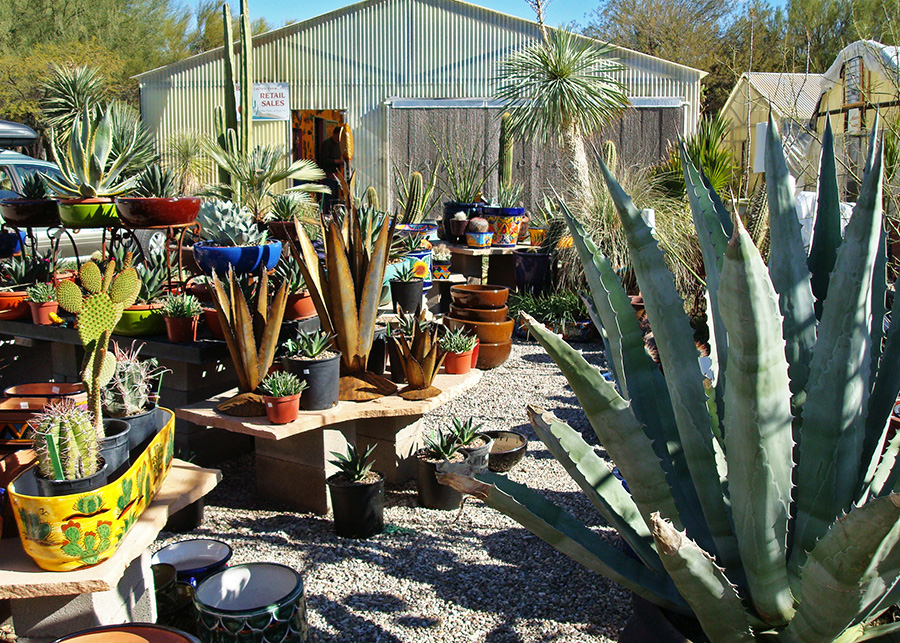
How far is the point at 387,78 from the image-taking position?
15805 mm

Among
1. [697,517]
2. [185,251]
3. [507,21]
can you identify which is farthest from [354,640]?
[507,21]

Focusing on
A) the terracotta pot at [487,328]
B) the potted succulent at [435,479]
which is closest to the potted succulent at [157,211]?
the potted succulent at [435,479]

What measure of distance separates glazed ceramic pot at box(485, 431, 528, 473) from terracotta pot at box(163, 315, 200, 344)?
1595 millimetres

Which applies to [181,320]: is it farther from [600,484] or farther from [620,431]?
[620,431]

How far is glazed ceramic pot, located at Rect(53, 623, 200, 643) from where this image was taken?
175 centimetres

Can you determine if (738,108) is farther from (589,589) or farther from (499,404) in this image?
(589,589)

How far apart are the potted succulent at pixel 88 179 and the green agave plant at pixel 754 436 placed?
103 inches

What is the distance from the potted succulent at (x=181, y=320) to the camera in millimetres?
3545

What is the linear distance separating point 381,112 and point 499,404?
1189 cm

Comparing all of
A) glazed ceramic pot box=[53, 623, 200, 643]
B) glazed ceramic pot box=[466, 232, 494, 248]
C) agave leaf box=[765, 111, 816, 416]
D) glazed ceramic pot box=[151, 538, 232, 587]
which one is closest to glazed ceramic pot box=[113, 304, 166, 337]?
glazed ceramic pot box=[151, 538, 232, 587]

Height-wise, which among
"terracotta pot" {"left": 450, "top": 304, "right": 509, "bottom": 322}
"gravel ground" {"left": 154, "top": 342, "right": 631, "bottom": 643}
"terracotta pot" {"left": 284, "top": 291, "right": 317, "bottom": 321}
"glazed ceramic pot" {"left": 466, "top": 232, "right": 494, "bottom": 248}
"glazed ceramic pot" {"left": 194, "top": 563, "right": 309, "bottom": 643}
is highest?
"glazed ceramic pot" {"left": 466, "top": 232, "right": 494, "bottom": 248}

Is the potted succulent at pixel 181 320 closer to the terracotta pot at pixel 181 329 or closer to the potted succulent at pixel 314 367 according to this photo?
the terracotta pot at pixel 181 329

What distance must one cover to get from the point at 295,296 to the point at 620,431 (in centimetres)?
266

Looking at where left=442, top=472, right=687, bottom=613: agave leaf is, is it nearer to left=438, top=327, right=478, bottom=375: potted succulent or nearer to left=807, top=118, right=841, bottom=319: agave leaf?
left=807, top=118, right=841, bottom=319: agave leaf
